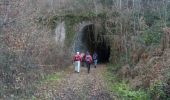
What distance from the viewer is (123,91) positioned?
19078 millimetres

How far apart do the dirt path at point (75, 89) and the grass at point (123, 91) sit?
41cm

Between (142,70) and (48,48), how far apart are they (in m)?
6.78

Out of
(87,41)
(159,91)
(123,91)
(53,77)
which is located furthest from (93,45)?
(159,91)

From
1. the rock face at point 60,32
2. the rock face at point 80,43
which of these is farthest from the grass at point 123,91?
the rock face at point 80,43

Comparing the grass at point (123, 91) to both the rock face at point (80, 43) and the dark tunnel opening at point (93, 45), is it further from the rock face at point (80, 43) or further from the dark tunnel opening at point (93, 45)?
the dark tunnel opening at point (93, 45)

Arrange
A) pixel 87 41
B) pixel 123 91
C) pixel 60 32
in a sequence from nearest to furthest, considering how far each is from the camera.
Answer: pixel 123 91, pixel 60 32, pixel 87 41

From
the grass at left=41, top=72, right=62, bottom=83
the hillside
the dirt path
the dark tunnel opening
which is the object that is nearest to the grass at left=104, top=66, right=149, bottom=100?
the hillside

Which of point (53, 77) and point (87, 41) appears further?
point (87, 41)

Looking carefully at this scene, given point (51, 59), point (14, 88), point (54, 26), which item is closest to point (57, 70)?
point (51, 59)

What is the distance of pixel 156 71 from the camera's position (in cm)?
1792

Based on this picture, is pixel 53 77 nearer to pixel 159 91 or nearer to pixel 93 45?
pixel 159 91

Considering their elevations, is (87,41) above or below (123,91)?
above

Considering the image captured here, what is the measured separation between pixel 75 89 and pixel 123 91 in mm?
2579

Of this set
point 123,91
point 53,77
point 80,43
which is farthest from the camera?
point 80,43
